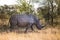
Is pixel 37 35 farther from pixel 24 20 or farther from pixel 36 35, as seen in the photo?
pixel 24 20

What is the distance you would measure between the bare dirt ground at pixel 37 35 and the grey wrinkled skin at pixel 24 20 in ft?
0.28

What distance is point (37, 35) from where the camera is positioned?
2.34 m

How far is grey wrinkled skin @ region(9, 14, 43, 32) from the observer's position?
92.4 inches

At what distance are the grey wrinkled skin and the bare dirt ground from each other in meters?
0.09

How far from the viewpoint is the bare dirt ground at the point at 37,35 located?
2318mm

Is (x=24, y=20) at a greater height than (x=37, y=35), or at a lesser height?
greater

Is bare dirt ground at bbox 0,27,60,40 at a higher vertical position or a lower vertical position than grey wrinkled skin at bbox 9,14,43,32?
lower

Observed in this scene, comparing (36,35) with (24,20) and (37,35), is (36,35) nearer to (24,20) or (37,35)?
(37,35)

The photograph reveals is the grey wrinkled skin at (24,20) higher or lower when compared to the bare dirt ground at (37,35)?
higher

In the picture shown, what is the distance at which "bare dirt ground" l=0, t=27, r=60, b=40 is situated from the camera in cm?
232

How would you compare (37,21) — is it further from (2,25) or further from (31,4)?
(2,25)

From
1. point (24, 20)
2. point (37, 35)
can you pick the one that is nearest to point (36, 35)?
point (37, 35)

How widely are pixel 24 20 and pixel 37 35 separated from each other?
24cm

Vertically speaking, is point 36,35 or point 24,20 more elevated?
point 24,20
